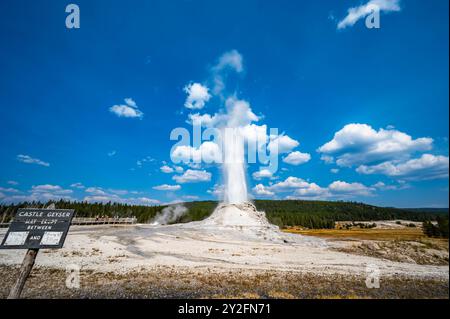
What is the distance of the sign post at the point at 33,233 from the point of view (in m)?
8.70

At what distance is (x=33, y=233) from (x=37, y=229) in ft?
0.59

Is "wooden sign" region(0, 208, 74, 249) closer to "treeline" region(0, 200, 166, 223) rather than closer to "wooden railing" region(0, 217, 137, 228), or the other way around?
"wooden railing" region(0, 217, 137, 228)

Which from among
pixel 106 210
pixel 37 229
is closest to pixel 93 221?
pixel 37 229

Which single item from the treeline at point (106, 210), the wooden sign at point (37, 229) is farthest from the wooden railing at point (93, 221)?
the wooden sign at point (37, 229)

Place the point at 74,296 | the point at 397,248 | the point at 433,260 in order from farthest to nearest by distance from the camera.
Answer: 1. the point at 397,248
2. the point at 433,260
3. the point at 74,296

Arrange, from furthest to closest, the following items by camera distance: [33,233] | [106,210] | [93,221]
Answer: [106,210]
[93,221]
[33,233]

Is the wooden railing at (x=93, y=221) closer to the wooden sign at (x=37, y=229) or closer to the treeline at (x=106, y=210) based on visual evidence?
the treeline at (x=106, y=210)

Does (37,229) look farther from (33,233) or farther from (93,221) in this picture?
(93,221)

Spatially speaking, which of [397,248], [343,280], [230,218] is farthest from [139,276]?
[230,218]

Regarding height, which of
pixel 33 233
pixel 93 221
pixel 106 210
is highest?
pixel 106 210

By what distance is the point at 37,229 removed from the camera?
906 centimetres
